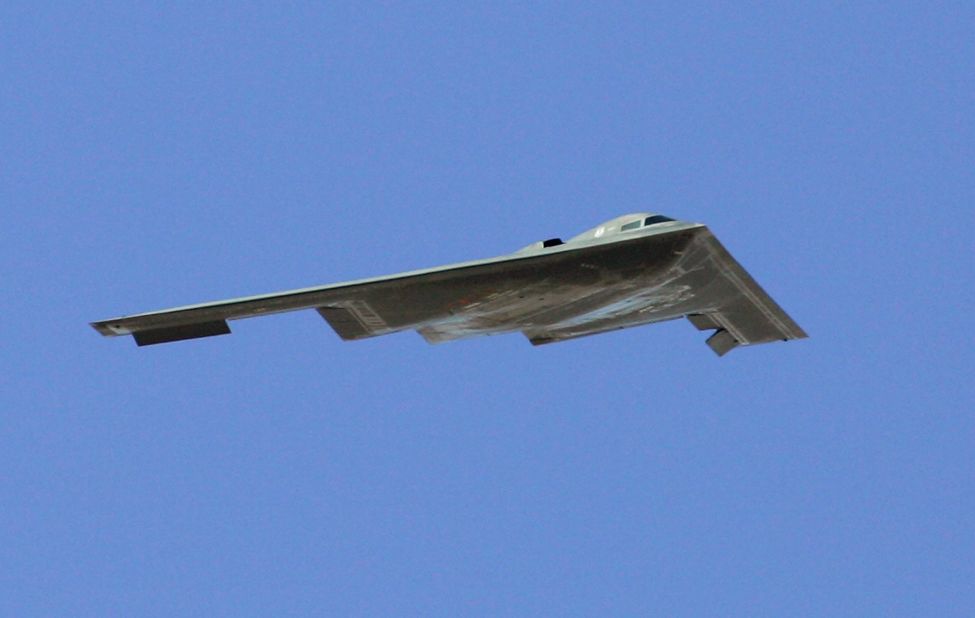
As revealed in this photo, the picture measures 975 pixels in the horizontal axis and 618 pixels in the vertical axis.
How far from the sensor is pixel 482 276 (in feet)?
111

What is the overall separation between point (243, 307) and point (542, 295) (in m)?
4.61

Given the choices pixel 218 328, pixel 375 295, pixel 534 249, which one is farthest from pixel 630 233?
pixel 218 328

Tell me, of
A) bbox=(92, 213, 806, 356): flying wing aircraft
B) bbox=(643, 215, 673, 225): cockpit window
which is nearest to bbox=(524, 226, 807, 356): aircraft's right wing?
bbox=(92, 213, 806, 356): flying wing aircraft

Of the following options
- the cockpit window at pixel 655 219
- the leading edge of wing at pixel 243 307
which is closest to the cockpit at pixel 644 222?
the cockpit window at pixel 655 219

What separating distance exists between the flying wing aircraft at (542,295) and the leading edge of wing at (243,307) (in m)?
0.02

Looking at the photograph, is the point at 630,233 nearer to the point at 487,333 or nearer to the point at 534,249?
the point at 534,249

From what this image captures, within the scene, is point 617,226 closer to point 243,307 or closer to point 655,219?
point 655,219

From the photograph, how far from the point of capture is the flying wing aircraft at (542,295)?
110 ft

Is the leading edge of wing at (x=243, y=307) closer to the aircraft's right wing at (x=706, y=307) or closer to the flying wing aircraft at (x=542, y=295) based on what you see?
the flying wing aircraft at (x=542, y=295)

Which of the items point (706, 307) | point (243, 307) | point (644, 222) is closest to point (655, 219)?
point (644, 222)

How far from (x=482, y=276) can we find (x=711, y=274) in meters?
3.65

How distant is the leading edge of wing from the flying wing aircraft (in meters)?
0.02

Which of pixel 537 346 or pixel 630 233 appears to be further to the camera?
pixel 537 346

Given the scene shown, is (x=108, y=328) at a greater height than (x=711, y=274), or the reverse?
(x=108, y=328)
